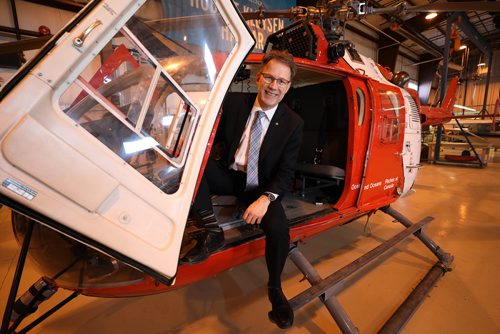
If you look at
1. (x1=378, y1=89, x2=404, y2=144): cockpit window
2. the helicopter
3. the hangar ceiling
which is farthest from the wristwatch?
the hangar ceiling

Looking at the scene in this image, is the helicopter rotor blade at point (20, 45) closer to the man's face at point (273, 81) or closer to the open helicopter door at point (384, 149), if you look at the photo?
the man's face at point (273, 81)

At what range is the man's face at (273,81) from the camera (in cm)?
135

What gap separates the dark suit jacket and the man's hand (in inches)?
6.4

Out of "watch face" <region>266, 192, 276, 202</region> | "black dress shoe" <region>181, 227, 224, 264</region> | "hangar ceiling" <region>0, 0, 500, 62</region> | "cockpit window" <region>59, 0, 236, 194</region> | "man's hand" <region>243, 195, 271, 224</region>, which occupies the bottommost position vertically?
"black dress shoe" <region>181, 227, 224, 264</region>

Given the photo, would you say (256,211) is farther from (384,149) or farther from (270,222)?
(384,149)

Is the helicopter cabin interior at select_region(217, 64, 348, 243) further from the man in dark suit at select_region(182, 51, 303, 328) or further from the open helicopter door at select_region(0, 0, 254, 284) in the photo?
the open helicopter door at select_region(0, 0, 254, 284)

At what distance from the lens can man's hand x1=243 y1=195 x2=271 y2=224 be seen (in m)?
1.31

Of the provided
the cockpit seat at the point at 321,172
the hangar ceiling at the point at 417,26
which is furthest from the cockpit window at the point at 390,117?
the hangar ceiling at the point at 417,26

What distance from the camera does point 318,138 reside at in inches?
101

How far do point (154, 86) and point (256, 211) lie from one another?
0.78 m

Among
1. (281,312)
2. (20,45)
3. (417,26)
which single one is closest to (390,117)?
(281,312)

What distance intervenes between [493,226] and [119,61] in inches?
173

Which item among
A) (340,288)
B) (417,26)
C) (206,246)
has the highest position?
(417,26)

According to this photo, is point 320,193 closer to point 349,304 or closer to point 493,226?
point 349,304
